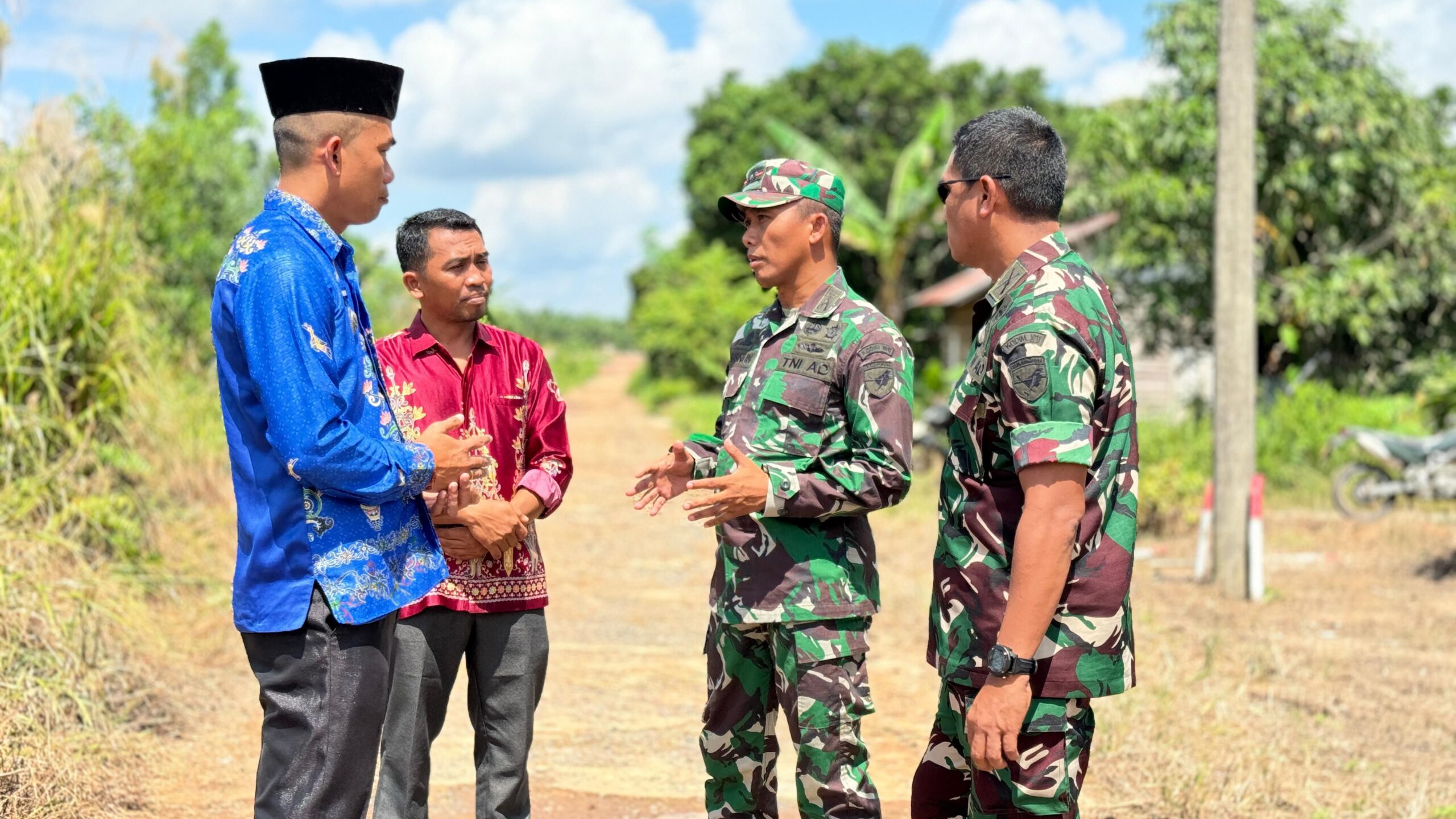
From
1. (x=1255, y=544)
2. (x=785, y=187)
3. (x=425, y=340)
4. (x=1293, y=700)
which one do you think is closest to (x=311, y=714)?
(x=425, y=340)

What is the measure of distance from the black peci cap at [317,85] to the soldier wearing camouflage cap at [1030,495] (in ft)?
4.24

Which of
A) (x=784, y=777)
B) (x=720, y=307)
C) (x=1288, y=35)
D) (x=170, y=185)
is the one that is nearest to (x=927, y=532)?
(x=784, y=777)

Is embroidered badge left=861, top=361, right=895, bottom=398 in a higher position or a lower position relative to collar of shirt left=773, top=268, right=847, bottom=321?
lower

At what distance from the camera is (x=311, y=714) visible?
2623 mm

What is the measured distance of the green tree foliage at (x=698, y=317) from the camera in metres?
30.5

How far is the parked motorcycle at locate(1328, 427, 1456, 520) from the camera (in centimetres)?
1127

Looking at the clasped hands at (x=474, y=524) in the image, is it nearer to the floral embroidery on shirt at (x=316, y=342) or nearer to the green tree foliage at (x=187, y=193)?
the floral embroidery on shirt at (x=316, y=342)

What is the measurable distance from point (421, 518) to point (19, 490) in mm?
4010

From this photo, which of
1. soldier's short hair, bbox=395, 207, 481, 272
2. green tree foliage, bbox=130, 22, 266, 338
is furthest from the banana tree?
soldier's short hair, bbox=395, 207, 481, 272

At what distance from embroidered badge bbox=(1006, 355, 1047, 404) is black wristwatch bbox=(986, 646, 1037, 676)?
50cm

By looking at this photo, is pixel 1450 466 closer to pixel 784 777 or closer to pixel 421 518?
pixel 784 777

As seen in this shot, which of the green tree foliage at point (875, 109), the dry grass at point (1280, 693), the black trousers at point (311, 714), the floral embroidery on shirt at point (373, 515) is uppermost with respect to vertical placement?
the green tree foliage at point (875, 109)

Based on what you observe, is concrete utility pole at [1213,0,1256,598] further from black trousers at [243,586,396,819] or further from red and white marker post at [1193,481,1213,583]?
black trousers at [243,586,396,819]

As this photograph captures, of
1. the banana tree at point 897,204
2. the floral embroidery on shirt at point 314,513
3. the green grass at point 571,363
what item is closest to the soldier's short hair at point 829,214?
the floral embroidery on shirt at point 314,513
